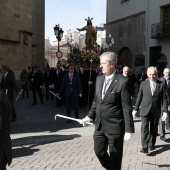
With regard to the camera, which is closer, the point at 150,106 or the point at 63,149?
the point at 150,106

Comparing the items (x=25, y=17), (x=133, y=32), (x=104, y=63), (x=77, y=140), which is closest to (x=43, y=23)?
(x=133, y=32)

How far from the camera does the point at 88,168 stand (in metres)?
5.84

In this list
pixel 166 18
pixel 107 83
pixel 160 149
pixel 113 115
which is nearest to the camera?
pixel 113 115

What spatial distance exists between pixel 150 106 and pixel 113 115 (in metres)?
2.53

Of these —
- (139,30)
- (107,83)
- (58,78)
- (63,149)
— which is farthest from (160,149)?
(139,30)

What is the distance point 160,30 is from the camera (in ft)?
93.6

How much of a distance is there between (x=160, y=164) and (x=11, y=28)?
63.1 ft

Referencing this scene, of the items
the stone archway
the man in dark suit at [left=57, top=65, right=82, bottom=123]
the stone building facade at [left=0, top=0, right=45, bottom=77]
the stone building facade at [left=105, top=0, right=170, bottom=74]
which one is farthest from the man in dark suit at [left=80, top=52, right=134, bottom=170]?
the stone archway

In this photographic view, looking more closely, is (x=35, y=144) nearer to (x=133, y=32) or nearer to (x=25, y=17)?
(x=25, y=17)

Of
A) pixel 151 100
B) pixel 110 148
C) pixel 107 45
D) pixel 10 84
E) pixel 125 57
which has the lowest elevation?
pixel 110 148

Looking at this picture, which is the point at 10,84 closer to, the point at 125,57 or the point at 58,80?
the point at 58,80

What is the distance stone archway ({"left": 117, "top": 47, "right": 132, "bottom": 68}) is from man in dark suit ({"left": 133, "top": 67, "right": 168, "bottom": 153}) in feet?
85.2

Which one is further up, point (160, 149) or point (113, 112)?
point (113, 112)

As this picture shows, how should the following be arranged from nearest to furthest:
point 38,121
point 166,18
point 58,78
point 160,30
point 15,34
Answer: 1. point 38,121
2. point 58,78
3. point 15,34
4. point 160,30
5. point 166,18
